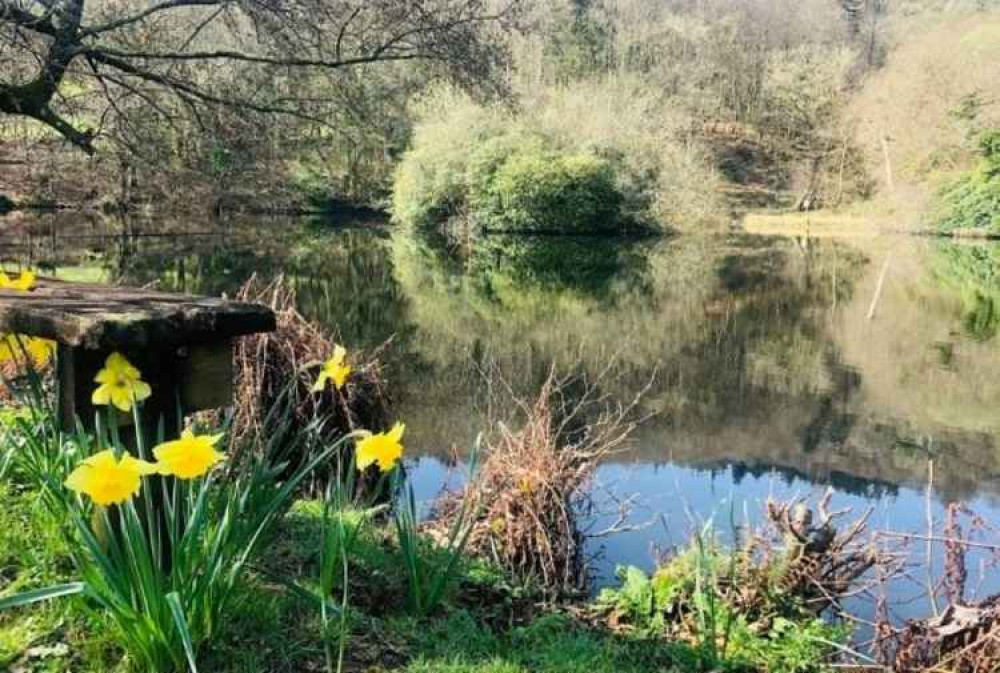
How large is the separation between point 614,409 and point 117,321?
815 centimetres

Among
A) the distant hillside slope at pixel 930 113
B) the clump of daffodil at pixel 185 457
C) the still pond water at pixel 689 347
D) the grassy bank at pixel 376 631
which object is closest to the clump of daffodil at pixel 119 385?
the clump of daffodil at pixel 185 457

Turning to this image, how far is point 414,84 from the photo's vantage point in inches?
229

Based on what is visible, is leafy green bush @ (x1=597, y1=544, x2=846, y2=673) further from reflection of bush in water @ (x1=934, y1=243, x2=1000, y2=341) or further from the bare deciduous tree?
reflection of bush in water @ (x1=934, y1=243, x2=1000, y2=341)

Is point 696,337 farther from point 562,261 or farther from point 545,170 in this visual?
point 545,170

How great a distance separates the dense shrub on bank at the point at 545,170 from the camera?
34750 mm

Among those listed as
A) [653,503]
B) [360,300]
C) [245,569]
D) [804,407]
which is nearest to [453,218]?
[360,300]

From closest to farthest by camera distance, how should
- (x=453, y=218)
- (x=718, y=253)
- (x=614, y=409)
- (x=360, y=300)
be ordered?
1. (x=614, y=409)
2. (x=360, y=300)
3. (x=718, y=253)
4. (x=453, y=218)

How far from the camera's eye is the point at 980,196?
37031 mm

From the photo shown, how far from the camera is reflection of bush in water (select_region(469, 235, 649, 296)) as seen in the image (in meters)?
21.6

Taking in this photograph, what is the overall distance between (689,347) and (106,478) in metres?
12.7

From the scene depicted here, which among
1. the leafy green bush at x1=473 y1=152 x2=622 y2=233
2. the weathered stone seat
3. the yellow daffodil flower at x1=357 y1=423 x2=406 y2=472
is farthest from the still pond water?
the leafy green bush at x1=473 y1=152 x2=622 y2=233

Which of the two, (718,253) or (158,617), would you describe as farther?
(718,253)

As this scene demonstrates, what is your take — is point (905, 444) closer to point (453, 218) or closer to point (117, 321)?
point (117, 321)

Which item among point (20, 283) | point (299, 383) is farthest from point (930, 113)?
point (20, 283)
